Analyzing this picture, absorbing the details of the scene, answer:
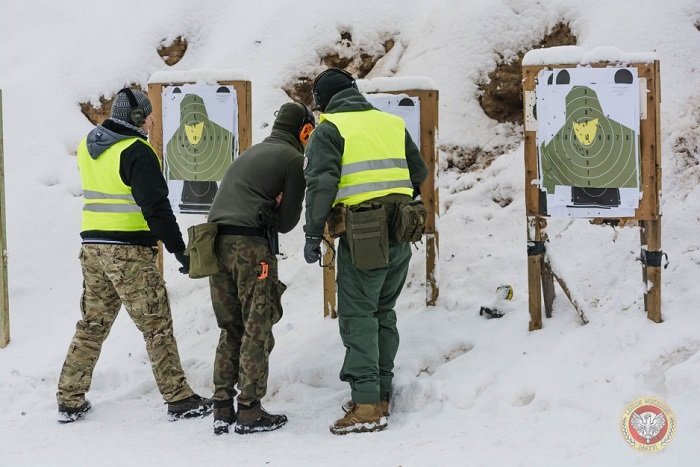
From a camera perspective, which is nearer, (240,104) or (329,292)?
(329,292)

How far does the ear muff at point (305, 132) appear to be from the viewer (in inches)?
197

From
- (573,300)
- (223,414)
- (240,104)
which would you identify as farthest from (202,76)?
(573,300)

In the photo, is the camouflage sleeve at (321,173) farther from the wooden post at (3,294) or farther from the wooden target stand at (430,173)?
the wooden post at (3,294)

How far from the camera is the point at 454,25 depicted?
8.71 metres

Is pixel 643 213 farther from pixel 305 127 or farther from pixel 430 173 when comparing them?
pixel 305 127

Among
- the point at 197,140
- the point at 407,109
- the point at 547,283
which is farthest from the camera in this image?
the point at 197,140

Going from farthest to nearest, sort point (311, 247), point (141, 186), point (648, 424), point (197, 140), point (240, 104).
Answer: point (197, 140) → point (240, 104) → point (141, 186) → point (311, 247) → point (648, 424)

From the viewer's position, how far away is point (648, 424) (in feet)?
12.8

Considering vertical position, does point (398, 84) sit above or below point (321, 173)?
above

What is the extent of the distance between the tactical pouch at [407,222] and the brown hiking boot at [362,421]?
102cm

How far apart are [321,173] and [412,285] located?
2.19 metres

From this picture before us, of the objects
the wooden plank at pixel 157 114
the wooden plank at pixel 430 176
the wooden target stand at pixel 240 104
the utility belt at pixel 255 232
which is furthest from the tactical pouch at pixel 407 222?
the wooden plank at pixel 157 114

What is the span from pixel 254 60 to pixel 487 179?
138 inches

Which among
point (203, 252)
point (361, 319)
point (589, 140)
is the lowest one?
point (361, 319)
